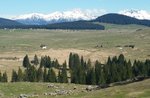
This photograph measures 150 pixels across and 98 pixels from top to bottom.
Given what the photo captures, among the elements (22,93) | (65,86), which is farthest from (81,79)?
(22,93)

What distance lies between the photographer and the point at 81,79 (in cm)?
16562

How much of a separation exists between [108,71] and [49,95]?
6099cm

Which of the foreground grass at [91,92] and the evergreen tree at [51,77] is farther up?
the foreground grass at [91,92]

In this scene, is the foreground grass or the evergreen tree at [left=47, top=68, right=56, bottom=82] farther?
the evergreen tree at [left=47, top=68, right=56, bottom=82]

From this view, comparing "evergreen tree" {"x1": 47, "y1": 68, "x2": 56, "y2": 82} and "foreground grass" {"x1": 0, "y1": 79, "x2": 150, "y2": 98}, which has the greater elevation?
"foreground grass" {"x1": 0, "y1": 79, "x2": 150, "y2": 98}

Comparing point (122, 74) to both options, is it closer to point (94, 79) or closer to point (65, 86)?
point (94, 79)

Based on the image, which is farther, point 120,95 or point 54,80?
point 54,80

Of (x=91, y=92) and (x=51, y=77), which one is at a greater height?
(x=91, y=92)

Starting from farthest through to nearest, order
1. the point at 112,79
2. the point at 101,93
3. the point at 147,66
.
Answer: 1. the point at 147,66
2. the point at 112,79
3. the point at 101,93

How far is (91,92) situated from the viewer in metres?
107

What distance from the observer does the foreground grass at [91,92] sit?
9612 cm

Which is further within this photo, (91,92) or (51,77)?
(51,77)

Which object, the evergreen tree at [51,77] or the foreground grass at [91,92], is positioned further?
the evergreen tree at [51,77]

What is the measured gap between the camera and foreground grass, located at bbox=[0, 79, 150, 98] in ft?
315
